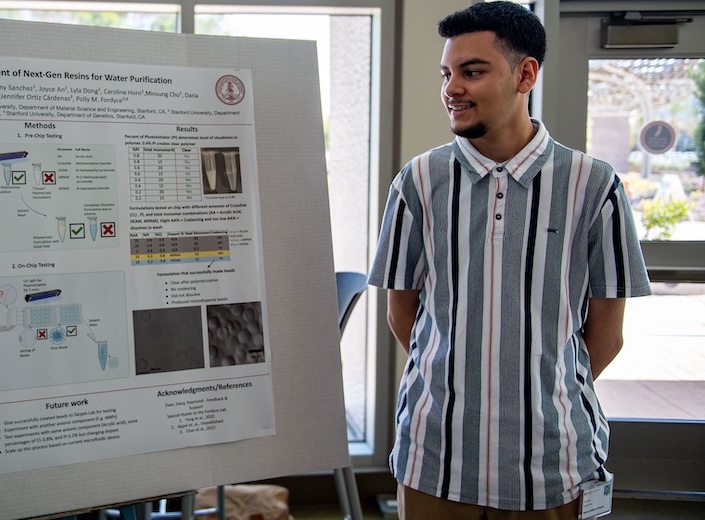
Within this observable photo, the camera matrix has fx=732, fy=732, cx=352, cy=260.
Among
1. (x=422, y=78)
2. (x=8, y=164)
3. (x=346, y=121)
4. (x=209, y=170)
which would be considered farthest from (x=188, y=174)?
(x=346, y=121)

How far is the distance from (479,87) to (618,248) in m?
0.37

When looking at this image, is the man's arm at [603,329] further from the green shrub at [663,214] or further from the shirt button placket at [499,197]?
the green shrub at [663,214]

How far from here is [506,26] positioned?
1286 mm

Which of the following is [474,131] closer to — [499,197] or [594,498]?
[499,197]

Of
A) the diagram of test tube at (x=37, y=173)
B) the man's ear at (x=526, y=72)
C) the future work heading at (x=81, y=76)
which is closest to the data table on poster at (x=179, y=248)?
the diagram of test tube at (x=37, y=173)

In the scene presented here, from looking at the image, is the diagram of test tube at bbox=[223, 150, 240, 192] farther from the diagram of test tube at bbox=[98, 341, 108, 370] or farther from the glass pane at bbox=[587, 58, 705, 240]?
the glass pane at bbox=[587, 58, 705, 240]

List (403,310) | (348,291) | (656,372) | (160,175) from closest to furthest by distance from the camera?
(160,175), (403,310), (348,291), (656,372)

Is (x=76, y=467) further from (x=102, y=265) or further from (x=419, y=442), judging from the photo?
(x=419, y=442)

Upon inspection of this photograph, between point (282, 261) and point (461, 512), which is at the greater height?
point (282, 261)

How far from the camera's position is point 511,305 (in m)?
1.25

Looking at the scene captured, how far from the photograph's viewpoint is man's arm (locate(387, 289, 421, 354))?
145 centimetres

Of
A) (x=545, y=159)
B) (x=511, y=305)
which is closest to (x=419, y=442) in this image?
(x=511, y=305)

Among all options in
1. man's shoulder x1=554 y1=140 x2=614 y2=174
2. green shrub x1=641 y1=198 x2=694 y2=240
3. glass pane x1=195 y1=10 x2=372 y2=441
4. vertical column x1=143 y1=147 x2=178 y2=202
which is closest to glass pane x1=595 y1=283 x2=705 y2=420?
green shrub x1=641 y1=198 x2=694 y2=240

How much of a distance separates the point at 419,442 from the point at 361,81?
165 centimetres
